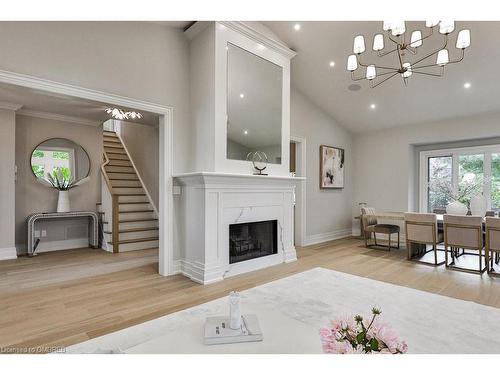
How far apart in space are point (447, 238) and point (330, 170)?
2.92 meters

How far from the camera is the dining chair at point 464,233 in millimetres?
4031

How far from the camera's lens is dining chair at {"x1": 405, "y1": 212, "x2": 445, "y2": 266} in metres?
4.48

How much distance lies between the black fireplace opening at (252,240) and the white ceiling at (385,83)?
2.99 metres

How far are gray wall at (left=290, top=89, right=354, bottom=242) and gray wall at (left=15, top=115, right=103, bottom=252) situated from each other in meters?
4.32

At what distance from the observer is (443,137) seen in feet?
20.3

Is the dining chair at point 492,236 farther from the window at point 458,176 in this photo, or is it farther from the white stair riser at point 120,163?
the white stair riser at point 120,163

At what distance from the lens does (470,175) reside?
6051mm

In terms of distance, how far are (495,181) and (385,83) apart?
2.98 meters

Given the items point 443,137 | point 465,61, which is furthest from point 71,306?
point 443,137

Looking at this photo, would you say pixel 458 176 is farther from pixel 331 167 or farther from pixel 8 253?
pixel 8 253

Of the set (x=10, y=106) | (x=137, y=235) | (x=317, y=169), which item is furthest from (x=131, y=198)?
(x=317, y=169)

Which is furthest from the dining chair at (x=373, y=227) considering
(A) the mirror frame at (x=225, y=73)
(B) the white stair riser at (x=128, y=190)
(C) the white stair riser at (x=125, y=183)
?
(C) the white stair riser at (x=125, y=183)

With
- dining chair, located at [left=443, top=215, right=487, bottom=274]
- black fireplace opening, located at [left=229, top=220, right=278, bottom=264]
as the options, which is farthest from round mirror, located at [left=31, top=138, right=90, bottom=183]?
dining chair, located at [left=443, top=215, right=487, bottom=274]
